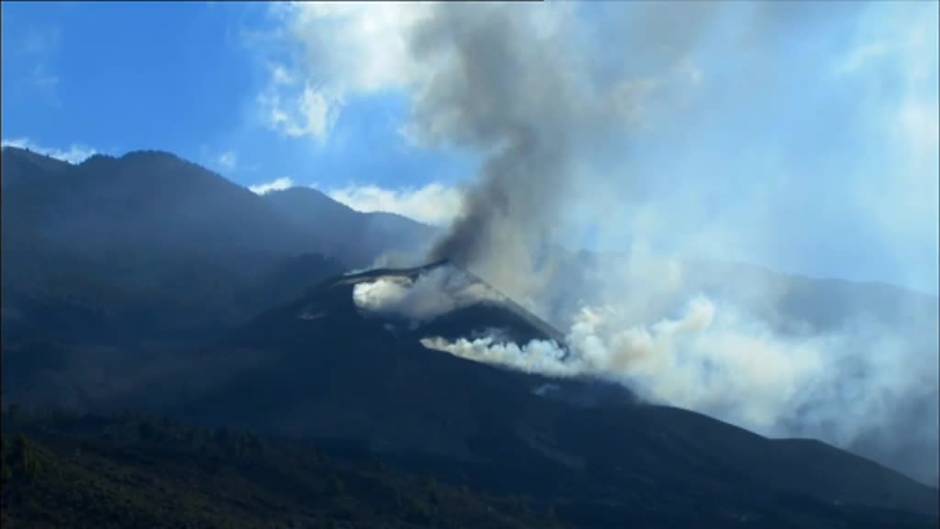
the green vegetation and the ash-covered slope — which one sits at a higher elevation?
the ash-covered slope

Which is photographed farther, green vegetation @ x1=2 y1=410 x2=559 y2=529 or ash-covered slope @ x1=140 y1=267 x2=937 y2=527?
ash-covered slope @ x1=140 y1=267 x2=937 y2=527

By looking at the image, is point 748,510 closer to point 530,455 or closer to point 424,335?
point 530,455

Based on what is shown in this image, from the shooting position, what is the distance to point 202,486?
93938mm

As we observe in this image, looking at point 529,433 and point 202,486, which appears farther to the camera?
point 529,433

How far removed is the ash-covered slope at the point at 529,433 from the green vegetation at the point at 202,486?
622 inches

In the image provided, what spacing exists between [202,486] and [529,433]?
220 ft

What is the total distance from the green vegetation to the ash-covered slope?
15.8 meters

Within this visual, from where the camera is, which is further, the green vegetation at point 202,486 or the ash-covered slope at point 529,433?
the ash-covered slope at point 529,433

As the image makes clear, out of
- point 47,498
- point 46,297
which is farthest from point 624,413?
point 47,498

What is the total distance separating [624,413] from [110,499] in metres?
98.9

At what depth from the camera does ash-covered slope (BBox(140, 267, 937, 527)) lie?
13450 cm

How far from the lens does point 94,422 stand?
385ft

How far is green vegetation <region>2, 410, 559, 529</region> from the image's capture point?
7225 centimetres

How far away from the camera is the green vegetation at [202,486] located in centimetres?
7225
